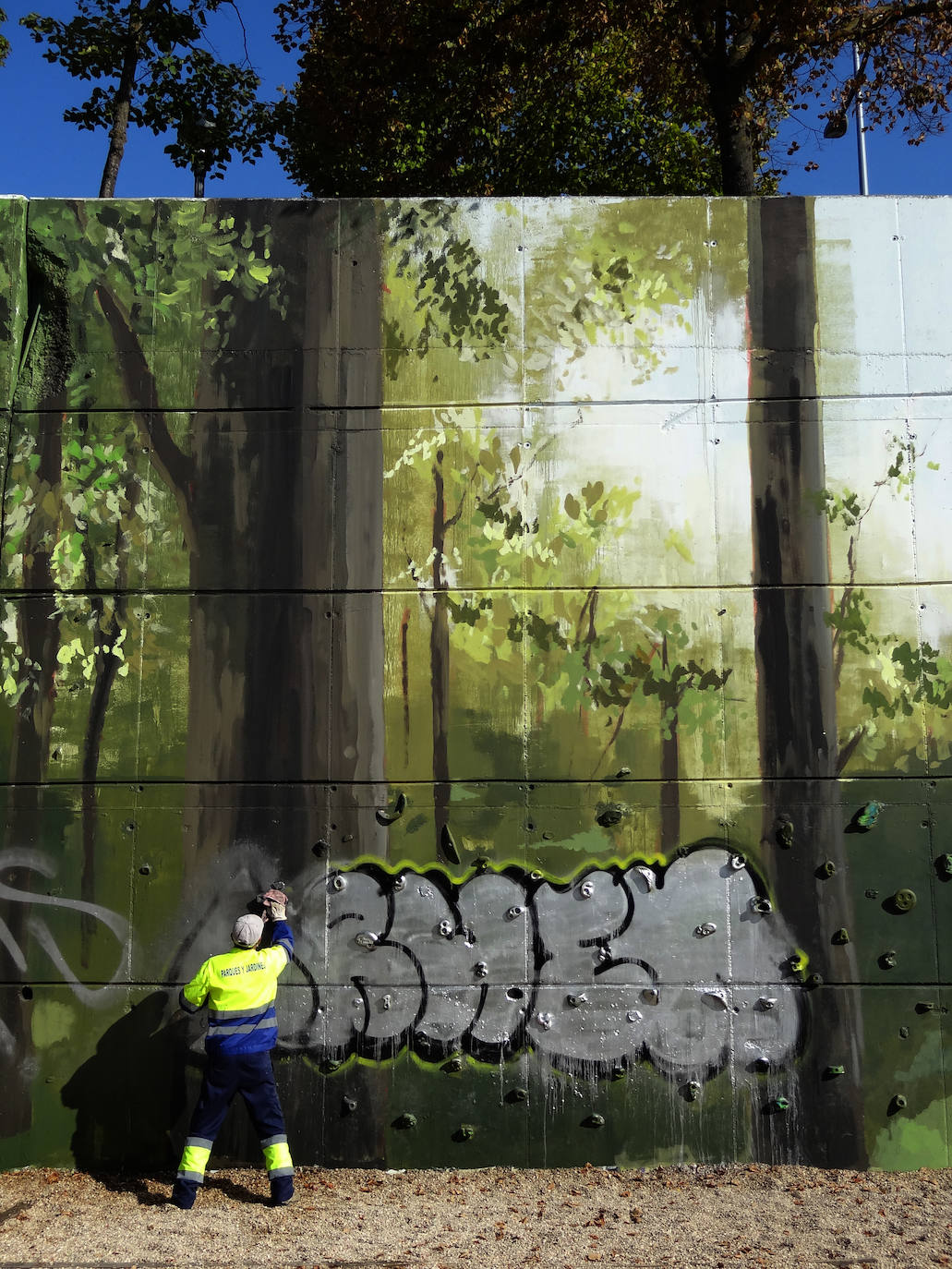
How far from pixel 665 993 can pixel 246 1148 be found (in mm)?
2841

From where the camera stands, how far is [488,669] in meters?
6.48

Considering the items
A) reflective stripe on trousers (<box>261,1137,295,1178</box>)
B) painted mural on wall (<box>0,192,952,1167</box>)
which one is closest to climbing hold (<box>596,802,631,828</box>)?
painted mural on wall (<box>0,192,952,1167</box>)

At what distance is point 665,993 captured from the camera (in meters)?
6.25

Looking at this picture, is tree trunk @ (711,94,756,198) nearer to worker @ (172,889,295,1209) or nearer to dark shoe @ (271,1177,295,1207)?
worker @ (172,889,295,1209)

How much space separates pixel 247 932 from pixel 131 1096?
149cm

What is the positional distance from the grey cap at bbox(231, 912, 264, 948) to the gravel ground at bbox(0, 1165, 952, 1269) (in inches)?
59.2

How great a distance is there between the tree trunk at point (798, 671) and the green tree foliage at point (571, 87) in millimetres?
5754

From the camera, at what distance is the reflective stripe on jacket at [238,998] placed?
18.8ft

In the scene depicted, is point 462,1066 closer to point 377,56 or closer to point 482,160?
point 377,56

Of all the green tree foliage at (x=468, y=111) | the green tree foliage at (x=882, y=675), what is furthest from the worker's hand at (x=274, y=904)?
the green tree foliage at (x=468, y=111)

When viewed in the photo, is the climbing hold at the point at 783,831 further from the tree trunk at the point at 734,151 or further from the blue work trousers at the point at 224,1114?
the tree trunk at the point at 734,151

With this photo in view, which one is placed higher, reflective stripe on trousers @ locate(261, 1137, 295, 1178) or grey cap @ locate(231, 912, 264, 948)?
grey cap @ locate(231, 912, 264, 948)

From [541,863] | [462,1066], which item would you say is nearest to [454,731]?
[541,863]

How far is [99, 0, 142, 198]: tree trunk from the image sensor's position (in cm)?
1370
